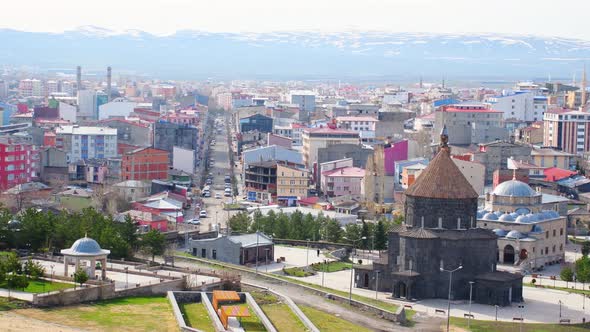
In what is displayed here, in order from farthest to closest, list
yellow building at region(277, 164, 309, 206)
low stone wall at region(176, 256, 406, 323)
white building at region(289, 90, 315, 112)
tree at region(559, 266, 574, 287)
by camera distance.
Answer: white building at region(289, 90, 315, 112) < yellow building at region(277, 164, 309, 206) < tree at region(559, 266, 574, 287) < low stone wall at region(176, 256, 406, 323)

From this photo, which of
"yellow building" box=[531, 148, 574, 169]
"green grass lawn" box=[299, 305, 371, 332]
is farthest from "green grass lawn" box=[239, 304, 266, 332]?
"yellow building" box=[531, 148, 574, 169]

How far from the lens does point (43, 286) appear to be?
170ft

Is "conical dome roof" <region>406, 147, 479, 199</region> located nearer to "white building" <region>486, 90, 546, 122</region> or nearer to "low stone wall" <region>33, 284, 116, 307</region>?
"low stone wall" <region>33, 284, 116, 307</region>

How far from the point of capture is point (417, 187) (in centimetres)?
6016

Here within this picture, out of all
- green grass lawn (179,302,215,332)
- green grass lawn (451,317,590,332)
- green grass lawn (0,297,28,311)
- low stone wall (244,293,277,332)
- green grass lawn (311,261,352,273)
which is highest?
green grass lawn (0,297,28,311)

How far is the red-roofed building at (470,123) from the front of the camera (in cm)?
11112

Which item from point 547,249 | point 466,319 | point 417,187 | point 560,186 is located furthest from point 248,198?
point 466,319

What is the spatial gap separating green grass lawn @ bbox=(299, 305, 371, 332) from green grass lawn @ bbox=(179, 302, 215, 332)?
12.6 ft

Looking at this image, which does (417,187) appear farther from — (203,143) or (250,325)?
(203,143)

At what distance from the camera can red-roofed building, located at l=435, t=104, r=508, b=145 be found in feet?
365

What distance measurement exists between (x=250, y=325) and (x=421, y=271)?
40.9 ft

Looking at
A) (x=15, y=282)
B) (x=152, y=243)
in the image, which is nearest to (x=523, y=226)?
(x=152, y=243)

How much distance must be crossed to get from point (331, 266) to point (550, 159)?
1604 inches

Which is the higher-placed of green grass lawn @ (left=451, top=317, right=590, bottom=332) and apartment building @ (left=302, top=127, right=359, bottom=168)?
apartment building @ (left=302, top=127, right=359, bottom=168)
